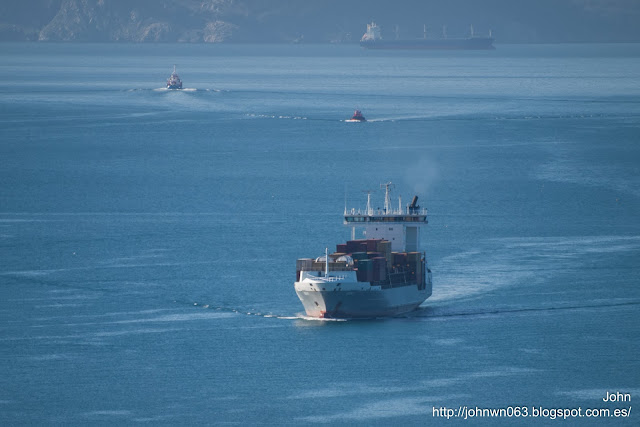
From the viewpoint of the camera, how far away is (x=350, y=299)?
7944 cm

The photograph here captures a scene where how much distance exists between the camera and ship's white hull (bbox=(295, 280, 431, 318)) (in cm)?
7862

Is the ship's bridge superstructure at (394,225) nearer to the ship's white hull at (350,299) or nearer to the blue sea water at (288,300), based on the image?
the blue sea water at (288,300)

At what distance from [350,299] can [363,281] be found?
1279 mm

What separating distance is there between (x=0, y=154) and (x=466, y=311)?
10250cm

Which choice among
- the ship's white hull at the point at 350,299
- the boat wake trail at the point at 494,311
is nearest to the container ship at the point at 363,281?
the ship's white hull at the point at 350,299

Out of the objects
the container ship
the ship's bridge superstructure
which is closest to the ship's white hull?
the container ship

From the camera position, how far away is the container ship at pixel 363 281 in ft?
259

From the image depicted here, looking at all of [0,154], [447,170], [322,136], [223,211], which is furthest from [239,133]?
[223,211]

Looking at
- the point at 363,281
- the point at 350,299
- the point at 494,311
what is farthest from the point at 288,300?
the point at 494,311

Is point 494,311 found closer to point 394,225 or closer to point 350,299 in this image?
point 350,299

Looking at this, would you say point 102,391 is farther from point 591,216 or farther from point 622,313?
point 591,216

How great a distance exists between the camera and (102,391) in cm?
6569

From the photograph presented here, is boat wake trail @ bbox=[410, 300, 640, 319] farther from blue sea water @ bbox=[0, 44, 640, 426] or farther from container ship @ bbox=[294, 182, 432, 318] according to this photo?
container ship @ bbox=[294, 182, 432, 318]

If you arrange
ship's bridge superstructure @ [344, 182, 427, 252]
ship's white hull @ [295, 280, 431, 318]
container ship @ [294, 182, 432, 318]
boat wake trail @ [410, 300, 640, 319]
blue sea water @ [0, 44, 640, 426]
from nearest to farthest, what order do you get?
blue sea water @ [0, 44, 640, 426] < ship's white hull @ [295, 280, 431, 318] < container ship @ [294, 182, 432, 318] < boat wake trail @ [410, 300, 640, 319] < ship's bridge superstructure @ [344, 182, 427, 252]
